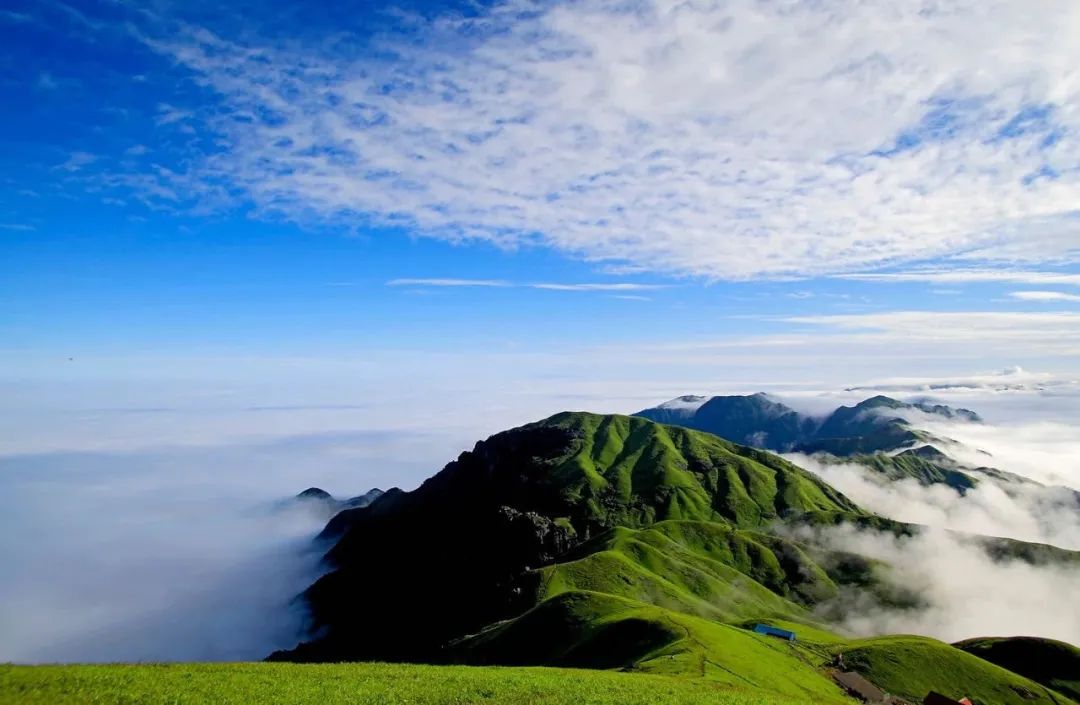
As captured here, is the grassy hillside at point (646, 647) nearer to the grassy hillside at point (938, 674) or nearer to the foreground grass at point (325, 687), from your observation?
the grassy hillside at point (938, 674)

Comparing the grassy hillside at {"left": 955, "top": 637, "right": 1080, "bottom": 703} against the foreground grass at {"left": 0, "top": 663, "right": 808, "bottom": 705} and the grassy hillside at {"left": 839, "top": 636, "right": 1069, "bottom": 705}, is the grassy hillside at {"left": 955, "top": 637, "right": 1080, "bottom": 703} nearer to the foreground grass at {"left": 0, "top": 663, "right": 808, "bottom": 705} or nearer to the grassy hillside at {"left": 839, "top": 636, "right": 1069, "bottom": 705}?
the grassy hillside at {"left": 839, "top": 636, "right": 1069, "bottom": 705}

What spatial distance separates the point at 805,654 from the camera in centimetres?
11288

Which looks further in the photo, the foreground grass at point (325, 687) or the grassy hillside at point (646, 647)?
the grassy hillside at point (646, 647)

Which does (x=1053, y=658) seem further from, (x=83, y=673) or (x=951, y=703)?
(x=83, y=673)

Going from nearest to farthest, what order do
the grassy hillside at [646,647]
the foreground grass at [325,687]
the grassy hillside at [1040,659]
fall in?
the foreground grass at [325,687] → the grassy hillside at [646,647] → the grassy hillside at [1040,659]

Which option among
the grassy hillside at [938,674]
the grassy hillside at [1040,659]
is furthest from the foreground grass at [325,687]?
the grassy hillside at [1040,659]

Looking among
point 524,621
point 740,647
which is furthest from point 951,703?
point 524,621

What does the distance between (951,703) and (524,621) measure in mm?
70258

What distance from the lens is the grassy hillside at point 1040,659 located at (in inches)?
5295

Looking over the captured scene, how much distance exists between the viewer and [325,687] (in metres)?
37.7

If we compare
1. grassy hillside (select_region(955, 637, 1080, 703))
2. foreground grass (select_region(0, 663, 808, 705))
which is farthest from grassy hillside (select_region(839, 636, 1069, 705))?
foreground grass (select_region(0, 663, 808, 705))

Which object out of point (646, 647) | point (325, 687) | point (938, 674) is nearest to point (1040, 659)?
point (938, 674)

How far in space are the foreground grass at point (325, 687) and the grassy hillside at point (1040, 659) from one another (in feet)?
454

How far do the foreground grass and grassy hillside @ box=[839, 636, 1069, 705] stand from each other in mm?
85925
